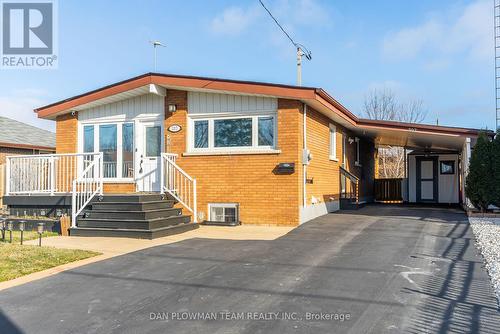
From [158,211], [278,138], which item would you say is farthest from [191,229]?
[278,138]

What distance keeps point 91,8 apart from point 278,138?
6308 millimetres

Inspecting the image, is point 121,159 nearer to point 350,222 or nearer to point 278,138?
point 278,138

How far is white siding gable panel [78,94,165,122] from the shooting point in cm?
1253

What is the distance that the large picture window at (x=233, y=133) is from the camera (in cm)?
1134

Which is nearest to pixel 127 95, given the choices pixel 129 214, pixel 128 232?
pixel 129 214

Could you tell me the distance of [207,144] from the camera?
11961 millimetres

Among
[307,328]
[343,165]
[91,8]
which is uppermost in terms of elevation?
[91,8]

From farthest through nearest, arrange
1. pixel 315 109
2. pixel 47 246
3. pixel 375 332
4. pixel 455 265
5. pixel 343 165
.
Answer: pixel 343 165
pixel 315 109
pixel 47 246
pixel 455 265
pixel 375 332

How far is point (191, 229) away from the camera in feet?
34.6

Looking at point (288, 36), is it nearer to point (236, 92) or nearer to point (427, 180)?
point (236, 92)

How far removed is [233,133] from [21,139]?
13134mm

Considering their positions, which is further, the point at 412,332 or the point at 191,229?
the point at 191,229

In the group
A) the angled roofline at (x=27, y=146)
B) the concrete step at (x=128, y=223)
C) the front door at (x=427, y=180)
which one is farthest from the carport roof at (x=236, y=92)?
the front door at (x=427, y=180)

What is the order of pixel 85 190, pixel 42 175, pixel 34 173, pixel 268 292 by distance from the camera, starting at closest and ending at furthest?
1. pixel 268 292
2. pixel 85 190
3. pixel 34 173
4. pixel 42 175
